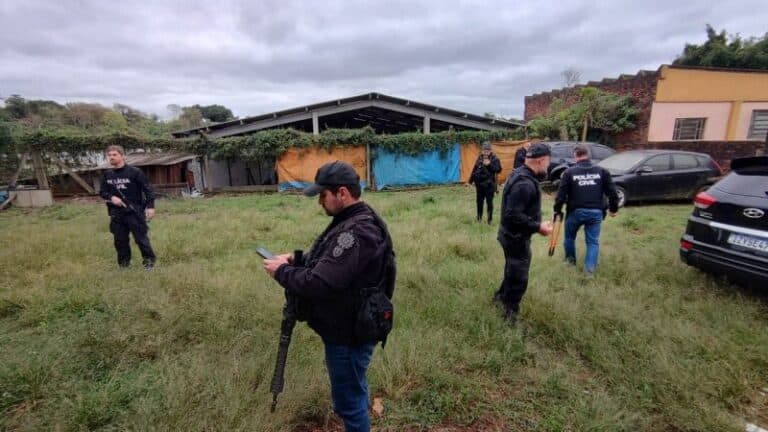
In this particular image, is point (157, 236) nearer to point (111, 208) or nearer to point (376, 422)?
point (111, 208)

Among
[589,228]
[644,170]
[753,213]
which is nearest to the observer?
[753,213]

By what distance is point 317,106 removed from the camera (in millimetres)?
14781

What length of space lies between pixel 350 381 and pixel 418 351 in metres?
1.11

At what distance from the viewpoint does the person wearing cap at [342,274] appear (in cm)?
160

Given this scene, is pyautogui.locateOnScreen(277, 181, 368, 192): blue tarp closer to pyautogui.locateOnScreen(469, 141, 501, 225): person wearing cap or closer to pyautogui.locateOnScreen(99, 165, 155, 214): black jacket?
pyautogui.locateOnScreen(469, 141, 501, 225): person wearing cap

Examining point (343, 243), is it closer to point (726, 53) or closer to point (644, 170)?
point (644, 170)

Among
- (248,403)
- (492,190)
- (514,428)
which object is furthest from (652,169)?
(248,403)

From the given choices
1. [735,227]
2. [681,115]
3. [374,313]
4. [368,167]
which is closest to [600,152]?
[681,115]

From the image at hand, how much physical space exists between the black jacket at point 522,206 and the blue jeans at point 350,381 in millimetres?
1858

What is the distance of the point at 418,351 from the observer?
Answer: 2.83m

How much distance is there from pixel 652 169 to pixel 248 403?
408 inches

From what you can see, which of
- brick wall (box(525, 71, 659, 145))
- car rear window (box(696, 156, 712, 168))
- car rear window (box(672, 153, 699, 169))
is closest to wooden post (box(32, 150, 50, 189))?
car rear window (box(672, 153, 699, 169))

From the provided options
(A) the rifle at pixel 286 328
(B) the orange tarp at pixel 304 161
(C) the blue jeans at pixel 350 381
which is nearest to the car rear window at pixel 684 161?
(B) the orange tarp at pixel 304 161

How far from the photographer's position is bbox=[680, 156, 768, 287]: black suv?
3328mm
